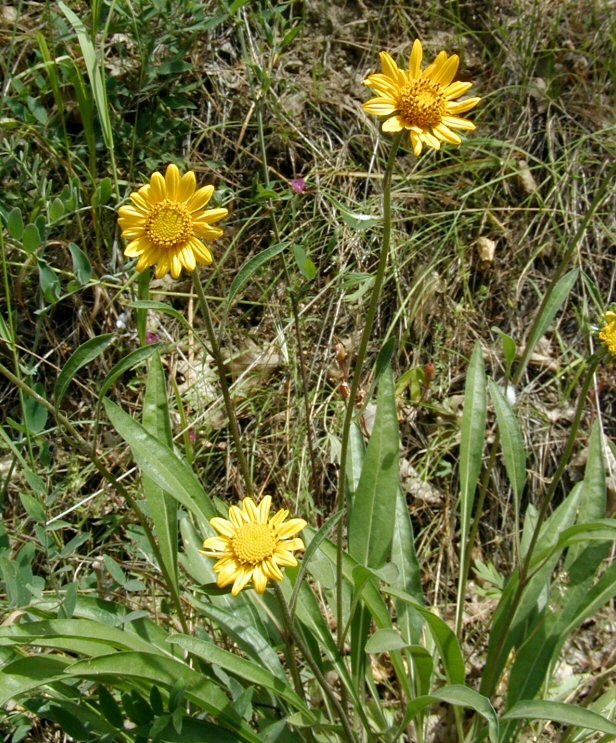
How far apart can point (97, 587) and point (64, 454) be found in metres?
0.65

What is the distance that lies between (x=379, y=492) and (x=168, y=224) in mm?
1015

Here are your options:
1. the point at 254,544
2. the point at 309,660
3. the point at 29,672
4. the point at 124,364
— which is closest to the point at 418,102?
the point at 124,364

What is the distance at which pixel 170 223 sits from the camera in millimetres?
1860

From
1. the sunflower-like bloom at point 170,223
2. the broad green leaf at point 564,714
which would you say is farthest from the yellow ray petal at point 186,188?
the broad green leaf at point 564,714

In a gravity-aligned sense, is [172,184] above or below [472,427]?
above

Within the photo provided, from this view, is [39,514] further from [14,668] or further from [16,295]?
[16,295]

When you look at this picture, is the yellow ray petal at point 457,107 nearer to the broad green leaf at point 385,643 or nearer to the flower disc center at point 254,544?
the flower disc center at point 254,544

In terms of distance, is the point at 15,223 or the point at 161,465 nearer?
the point at 161,465

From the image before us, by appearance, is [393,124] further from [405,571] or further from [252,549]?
[405,571]

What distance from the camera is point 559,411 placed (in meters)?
3.28

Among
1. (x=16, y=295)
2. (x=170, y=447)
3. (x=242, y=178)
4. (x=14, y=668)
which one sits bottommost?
(x=14, y=668)

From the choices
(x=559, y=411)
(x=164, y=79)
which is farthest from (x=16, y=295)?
(x=559, y=411)

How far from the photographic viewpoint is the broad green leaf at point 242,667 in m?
1.88

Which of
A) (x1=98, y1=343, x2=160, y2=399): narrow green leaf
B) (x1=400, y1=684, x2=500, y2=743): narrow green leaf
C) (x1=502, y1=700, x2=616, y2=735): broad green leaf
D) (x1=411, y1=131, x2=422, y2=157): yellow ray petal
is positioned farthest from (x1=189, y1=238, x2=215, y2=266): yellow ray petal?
(x1=502, y1=700, x2=616, y2=735): broad green leaf
